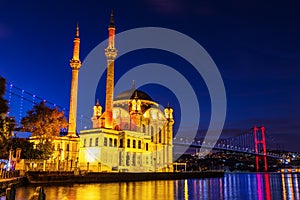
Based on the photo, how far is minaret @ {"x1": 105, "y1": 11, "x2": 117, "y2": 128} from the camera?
163 feet

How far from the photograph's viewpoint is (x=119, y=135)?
49938mm

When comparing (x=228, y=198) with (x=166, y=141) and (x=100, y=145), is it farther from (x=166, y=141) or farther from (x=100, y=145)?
(x=166, y=141)

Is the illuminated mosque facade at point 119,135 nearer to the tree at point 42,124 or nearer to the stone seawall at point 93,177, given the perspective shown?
the tree at point 42,124

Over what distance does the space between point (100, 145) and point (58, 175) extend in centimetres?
1507

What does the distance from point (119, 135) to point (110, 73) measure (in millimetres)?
9460

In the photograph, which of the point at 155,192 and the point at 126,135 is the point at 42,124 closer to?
the point at 126,135

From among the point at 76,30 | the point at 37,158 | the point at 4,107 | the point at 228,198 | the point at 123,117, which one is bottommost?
the point at 228,198

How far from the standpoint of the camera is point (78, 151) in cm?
4747

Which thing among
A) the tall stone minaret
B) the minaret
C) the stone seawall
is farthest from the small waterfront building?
the stone seawall

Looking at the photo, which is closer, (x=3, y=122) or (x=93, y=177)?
(x=3, y=122)

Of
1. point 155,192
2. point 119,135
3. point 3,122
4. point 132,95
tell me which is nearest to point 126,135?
point 119,135

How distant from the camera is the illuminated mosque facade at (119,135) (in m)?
46.4

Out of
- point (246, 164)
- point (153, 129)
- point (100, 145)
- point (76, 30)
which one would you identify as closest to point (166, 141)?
→ point (153, 129)

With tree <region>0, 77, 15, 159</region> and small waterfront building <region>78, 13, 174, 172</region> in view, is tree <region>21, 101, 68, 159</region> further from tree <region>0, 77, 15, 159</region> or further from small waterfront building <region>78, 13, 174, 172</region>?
tree <region>0, 77, 15, 159</region>
